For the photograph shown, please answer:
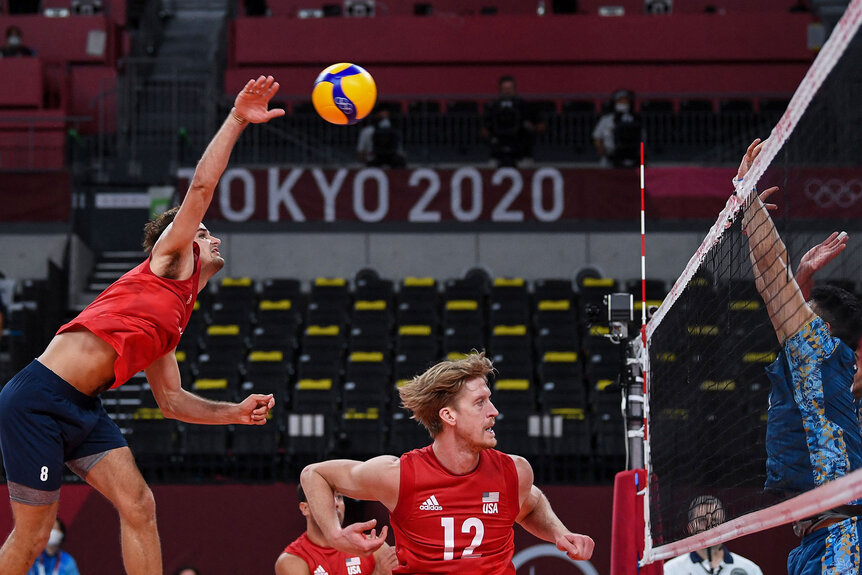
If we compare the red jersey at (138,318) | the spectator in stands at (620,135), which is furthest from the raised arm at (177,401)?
the spectator in stands at (620,135)

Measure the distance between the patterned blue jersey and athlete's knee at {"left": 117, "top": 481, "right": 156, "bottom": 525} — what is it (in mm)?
3034

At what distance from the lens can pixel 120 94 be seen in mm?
20875

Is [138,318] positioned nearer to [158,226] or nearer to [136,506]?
[158,226]

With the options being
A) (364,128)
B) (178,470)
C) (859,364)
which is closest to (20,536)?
(859,364)

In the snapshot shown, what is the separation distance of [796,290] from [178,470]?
34.0 ft

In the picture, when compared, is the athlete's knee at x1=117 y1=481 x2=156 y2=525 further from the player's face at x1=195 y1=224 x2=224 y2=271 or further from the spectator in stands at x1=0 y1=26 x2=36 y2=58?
the spectator in stands at x1=0 y1=26 x2=36 y2=58

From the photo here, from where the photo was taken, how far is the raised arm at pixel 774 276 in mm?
5102

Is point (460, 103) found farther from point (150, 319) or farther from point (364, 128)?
point (150, 319)

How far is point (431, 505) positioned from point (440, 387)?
Answer: 0.62 metres

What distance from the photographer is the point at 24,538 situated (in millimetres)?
5598

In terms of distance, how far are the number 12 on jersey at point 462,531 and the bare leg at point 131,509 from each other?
143 cm

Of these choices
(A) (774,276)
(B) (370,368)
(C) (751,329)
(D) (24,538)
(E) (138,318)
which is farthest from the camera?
(B) (370,368)

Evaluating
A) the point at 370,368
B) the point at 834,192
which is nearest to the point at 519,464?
the point at 370,368

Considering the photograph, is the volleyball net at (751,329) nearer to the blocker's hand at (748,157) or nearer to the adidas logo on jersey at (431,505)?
the blocker's hand at (748,157)
